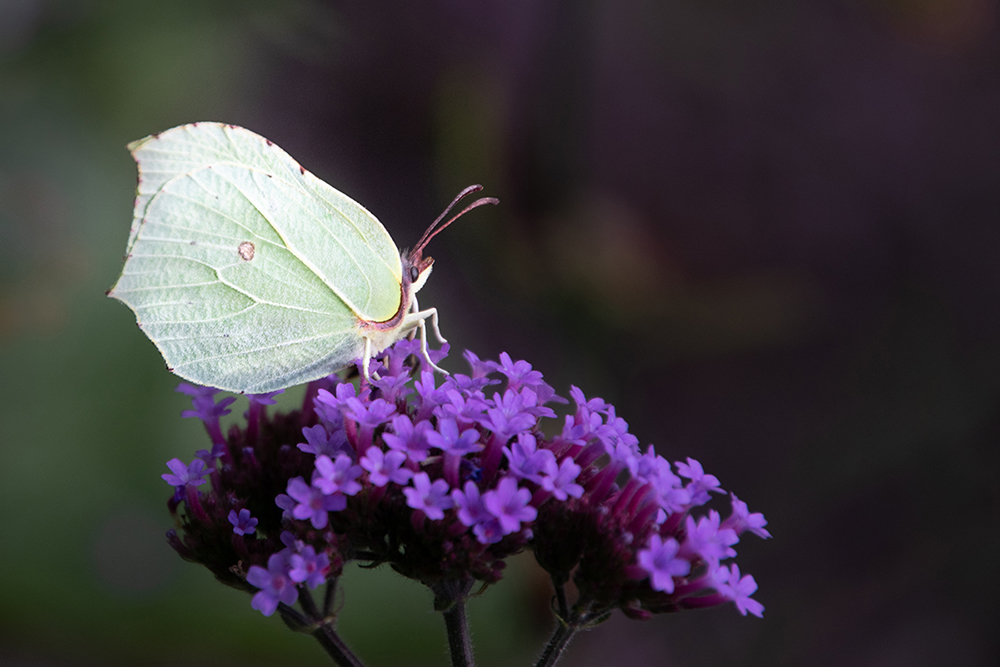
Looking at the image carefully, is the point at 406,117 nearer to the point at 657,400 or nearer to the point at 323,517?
the point at 657,400

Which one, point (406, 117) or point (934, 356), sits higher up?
point (934, 356)

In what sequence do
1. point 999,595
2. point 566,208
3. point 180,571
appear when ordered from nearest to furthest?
point 180,571 → point 566,208 → point 999,595

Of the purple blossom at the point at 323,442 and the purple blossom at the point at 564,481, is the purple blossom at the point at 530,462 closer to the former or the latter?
the purple blossom at the point at 564,481

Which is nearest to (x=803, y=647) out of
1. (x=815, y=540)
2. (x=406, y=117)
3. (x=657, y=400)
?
(x=815, y=540)

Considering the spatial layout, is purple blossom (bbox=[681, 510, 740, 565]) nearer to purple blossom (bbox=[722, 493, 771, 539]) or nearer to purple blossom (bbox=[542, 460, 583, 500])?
purple blossom (bbox=[722, 493, 771, 539])

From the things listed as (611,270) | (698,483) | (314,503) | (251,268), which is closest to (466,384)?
(314,503)

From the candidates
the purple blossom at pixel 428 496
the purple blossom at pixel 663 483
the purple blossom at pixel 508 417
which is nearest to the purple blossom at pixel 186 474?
the purple blossom at pixel 428 496
